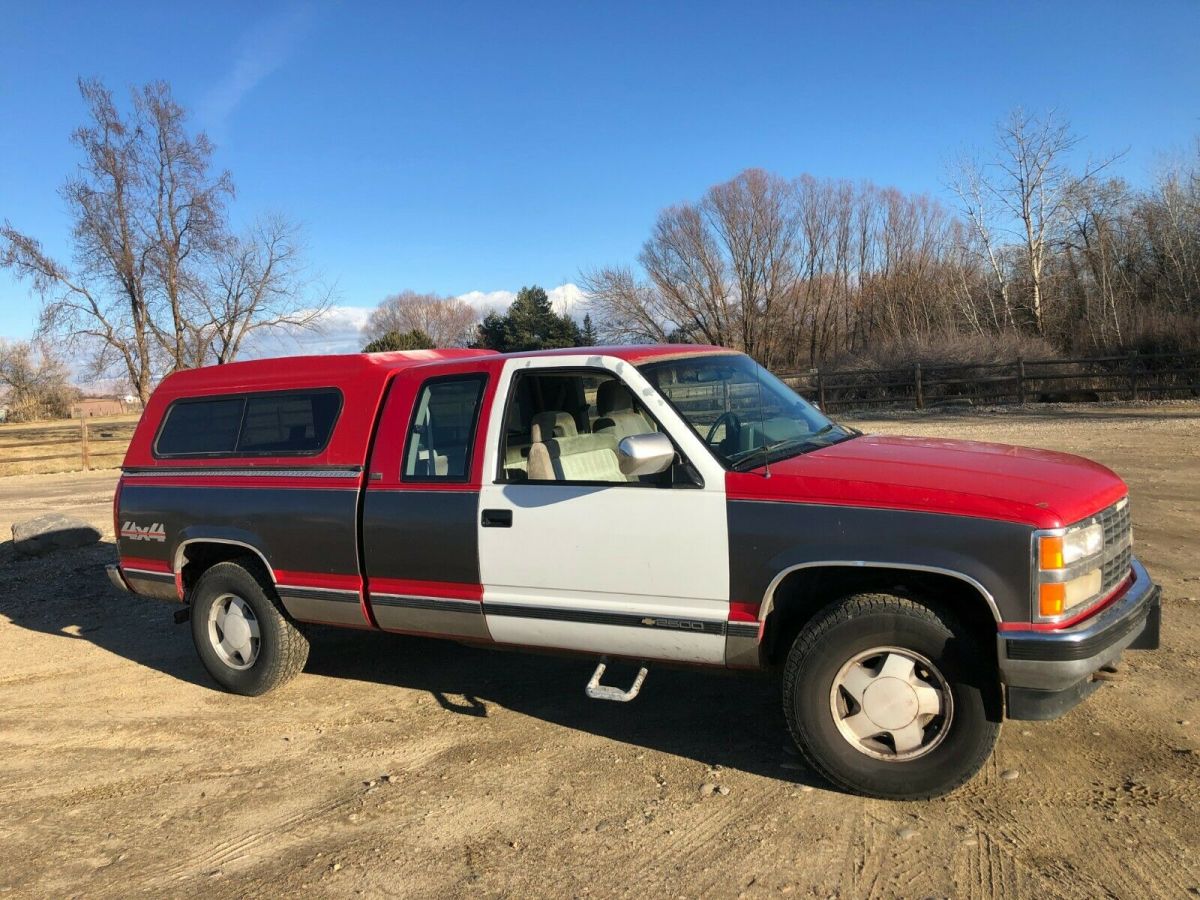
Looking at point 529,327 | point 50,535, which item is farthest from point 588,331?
point 50,535

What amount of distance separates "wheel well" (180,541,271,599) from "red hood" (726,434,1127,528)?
10.1 feet

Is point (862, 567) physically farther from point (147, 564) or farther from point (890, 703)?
point (147, 564)

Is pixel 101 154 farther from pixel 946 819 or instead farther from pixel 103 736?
pixel 946 819

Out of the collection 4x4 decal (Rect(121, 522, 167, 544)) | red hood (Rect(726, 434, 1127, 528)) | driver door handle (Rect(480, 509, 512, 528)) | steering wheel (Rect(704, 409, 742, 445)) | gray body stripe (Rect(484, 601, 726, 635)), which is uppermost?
steering wheel (Rect(704, 409, 742, 445))

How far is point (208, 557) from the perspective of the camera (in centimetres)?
538

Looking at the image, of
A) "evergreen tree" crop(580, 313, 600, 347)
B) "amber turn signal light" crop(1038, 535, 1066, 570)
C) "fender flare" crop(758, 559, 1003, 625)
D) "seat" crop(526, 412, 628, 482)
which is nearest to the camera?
"amber turn signal light" crop(1038, 535, 1066, 570)

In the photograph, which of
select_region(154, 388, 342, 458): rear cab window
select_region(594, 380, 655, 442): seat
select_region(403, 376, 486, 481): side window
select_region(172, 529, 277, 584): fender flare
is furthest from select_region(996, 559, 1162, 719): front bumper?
select_region(172, 529, 277, 584): fender flare

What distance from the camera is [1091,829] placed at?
3.18 meters

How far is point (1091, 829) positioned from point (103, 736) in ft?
16.0

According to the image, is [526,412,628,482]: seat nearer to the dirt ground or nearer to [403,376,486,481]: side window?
[403,376,486,481]: side window

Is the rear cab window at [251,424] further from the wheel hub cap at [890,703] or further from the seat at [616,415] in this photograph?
the wheel hub cap at [890,703]

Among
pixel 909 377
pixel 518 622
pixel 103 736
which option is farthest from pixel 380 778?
pixel 909 377

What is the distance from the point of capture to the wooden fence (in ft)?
71.7

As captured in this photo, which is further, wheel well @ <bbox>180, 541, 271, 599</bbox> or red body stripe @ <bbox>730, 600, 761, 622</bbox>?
wheel well @ <bbox>180, 541, 271, 599</bbox>
